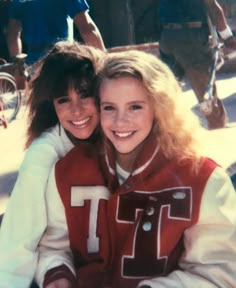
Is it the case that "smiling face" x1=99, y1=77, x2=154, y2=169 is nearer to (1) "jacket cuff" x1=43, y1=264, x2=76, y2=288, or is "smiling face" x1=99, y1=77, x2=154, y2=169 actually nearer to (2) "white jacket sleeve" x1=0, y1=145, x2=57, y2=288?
(2) "white jacket sleeve" x1=0, y1=145, x2=57, y2=288

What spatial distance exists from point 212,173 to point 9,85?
5389 mm

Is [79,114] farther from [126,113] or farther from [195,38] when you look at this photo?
[195,38]

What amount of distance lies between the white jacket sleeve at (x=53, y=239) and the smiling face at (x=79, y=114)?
0.58 feet

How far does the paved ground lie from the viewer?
4070 mm

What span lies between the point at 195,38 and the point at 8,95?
9.37ft

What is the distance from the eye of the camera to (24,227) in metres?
2.15

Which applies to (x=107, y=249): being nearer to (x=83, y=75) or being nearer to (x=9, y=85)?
(x=83, y=75)

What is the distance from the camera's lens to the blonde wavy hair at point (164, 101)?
80.0 inches

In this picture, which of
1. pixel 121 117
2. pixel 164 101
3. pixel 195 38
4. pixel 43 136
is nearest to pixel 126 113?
pixel 121 117

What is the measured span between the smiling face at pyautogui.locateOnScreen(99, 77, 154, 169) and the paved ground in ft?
2.37

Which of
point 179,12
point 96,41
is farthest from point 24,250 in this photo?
point 179,12

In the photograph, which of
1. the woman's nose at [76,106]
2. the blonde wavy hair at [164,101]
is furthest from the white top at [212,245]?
the woman's nose at [76,106]

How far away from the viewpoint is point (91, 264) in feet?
6.95

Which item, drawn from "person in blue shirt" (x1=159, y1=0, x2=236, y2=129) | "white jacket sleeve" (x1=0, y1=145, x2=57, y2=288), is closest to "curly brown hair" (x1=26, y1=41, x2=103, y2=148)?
"white jacket sleeve" (x1=0, y1=145, x2=57, y2=288)
